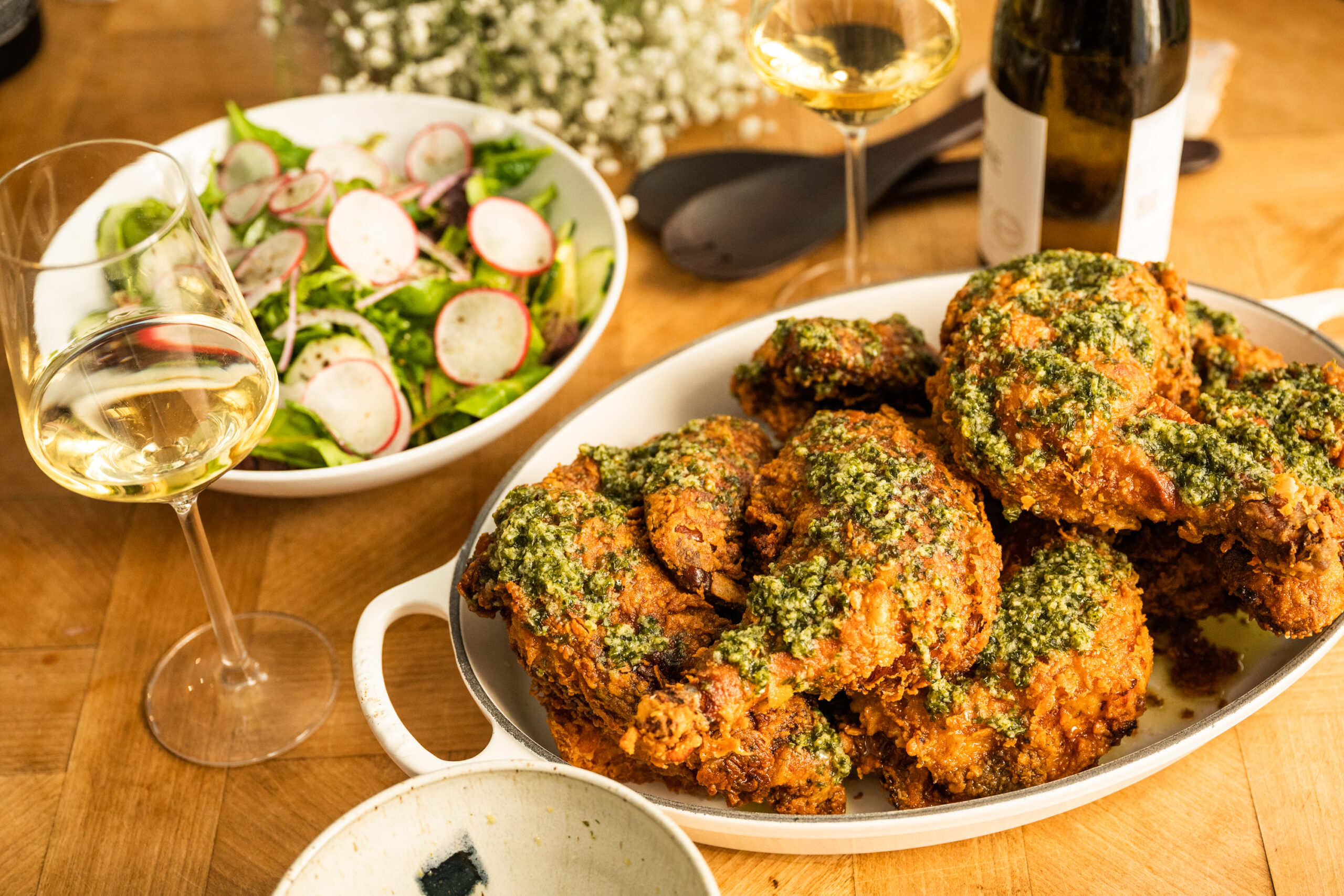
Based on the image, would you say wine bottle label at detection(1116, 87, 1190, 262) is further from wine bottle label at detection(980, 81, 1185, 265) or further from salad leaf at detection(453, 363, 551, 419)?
salad leaf at detection(453, 363, 551, 419)

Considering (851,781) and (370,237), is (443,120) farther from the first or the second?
(851,781)

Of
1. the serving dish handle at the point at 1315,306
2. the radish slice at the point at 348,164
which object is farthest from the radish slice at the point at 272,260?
the serving dish handle at the point at 1315,306

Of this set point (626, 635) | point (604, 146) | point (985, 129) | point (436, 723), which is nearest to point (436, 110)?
point (604, 146)

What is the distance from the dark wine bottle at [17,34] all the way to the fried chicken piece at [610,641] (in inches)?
105

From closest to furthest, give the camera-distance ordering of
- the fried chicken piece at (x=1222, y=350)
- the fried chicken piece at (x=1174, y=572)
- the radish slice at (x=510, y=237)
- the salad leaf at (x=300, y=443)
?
the fried chicken piece at (x=1174, y=572) < the fried chicken piece at (x=1222, y=350) < the salad leaf at (x=300, y=443) < the radish slice at (x=510, y=237)

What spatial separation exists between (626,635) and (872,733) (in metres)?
0.36

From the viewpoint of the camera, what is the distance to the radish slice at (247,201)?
2.56 metres

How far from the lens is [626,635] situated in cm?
150

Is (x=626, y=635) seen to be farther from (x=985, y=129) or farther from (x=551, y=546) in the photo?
(x=985, y=129)

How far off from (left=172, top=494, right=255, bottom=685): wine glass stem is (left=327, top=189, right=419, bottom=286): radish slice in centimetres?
71

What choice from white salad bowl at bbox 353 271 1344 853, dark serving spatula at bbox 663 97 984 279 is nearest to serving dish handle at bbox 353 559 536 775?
white salad bowl at bbox 353 271 1344 853

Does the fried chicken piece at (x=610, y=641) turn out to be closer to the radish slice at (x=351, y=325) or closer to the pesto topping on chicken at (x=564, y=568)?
the pesto topping on chicken at (x=564, y=568)

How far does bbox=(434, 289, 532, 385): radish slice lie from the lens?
7.64ft

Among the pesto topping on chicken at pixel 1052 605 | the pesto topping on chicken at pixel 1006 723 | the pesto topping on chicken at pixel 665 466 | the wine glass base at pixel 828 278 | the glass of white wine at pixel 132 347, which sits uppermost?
the glass of white wine at pixel 132 347
